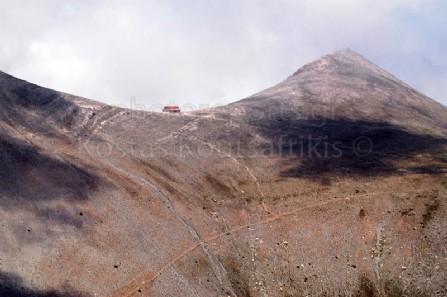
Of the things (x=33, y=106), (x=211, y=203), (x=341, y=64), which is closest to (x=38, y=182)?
(x=33, y=106)

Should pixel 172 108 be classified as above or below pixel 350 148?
above

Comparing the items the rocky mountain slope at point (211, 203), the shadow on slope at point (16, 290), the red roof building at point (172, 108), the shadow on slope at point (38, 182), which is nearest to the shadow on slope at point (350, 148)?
the rocky mountain slope at point (211, 203)

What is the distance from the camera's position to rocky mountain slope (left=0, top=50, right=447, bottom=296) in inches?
1667

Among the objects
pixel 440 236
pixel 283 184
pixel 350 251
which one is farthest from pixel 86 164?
pixel 440 236

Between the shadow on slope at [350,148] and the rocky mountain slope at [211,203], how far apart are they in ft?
0.80

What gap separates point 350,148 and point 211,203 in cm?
2157

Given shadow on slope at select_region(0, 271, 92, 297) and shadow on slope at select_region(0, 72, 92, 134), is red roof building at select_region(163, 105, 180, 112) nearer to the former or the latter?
shadow on slope at select_region(0, 72, 92, 134)

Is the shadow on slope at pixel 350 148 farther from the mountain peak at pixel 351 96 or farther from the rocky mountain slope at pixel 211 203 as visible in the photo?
the mountain peak at pixel 351 96

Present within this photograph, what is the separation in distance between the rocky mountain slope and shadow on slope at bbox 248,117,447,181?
244mm

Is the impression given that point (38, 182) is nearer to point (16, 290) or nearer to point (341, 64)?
point (16, 290)

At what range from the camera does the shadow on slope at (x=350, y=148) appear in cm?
6019

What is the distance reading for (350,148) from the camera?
6588 centimetres

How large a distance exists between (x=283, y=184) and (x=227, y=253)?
42.6ft

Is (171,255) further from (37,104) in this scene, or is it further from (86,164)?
(37,104)
